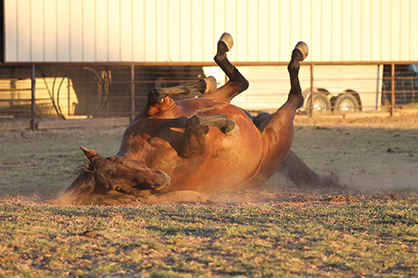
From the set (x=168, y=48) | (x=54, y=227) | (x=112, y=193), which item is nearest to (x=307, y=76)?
(x=168, y=48)

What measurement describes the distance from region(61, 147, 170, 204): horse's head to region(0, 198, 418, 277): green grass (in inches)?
8.7

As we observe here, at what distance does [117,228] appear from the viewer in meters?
2.96

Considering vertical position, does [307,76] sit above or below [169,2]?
below

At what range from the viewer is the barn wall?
1313 cm

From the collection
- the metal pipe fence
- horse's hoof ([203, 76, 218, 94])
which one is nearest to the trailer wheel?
the metal pipe fence

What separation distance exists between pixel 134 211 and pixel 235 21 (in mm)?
11193

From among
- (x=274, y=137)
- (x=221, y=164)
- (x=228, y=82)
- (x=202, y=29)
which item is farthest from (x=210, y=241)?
(x=202, y=29)

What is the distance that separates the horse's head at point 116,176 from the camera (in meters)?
3.69

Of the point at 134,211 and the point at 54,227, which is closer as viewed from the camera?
the point at 54,227

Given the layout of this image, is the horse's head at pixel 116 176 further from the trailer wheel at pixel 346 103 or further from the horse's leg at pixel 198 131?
the trailer wheel at pixel 346 103

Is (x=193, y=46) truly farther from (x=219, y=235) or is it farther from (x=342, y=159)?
(x=219, y=235)

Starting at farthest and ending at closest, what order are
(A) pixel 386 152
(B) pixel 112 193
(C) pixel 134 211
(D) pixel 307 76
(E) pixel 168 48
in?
(D) pixel 307 76, (E) pixel 168 48, (A) pixel 386 152, (B) pixel 112 193, (C) pixel 134 211

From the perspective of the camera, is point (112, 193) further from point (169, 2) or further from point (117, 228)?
point (169, 2)

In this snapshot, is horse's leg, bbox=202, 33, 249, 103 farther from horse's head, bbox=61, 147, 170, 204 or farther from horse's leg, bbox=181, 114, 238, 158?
horse's head, bbox=61, 147, 170, 204
